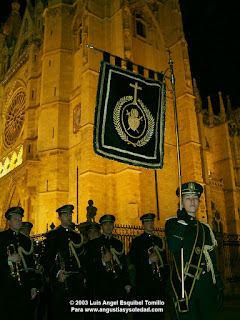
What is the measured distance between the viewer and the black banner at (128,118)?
5.69 meters

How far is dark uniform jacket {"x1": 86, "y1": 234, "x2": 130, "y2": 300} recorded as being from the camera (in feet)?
17.4

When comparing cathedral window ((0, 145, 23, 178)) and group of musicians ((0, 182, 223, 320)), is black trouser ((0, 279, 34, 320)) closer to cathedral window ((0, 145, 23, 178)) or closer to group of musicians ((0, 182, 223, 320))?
group of musicians ((0, 182, 223, 320))

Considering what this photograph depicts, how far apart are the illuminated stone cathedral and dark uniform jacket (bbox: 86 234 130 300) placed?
835cm

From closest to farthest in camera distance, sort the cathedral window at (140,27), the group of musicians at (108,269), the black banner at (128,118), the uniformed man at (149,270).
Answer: the group of musicians at (108,269) → the uniformed man at (149,270) → the black banner at (128,118) → the cathedral window at (140,27)

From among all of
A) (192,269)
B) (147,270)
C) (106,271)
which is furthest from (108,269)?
(192,269)

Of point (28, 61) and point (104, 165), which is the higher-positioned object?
point (28, 61)

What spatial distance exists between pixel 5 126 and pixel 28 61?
516 cm

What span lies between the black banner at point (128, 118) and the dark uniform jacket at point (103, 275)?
4.92 ft

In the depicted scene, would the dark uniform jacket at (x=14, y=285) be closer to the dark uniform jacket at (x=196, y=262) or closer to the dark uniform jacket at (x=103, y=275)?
the dark uniform jacket at (x=103, y=275)

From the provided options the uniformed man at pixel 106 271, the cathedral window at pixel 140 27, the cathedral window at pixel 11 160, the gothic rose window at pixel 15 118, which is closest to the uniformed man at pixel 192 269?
the uniformed man at pixel 106 271

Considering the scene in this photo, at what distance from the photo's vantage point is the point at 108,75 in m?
5.90

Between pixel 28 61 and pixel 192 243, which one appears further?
pixel 28 61

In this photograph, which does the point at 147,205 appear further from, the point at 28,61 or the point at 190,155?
the point at 28,61

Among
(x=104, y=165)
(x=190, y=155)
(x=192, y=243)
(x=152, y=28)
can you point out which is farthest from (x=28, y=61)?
(x=192, y=243)
